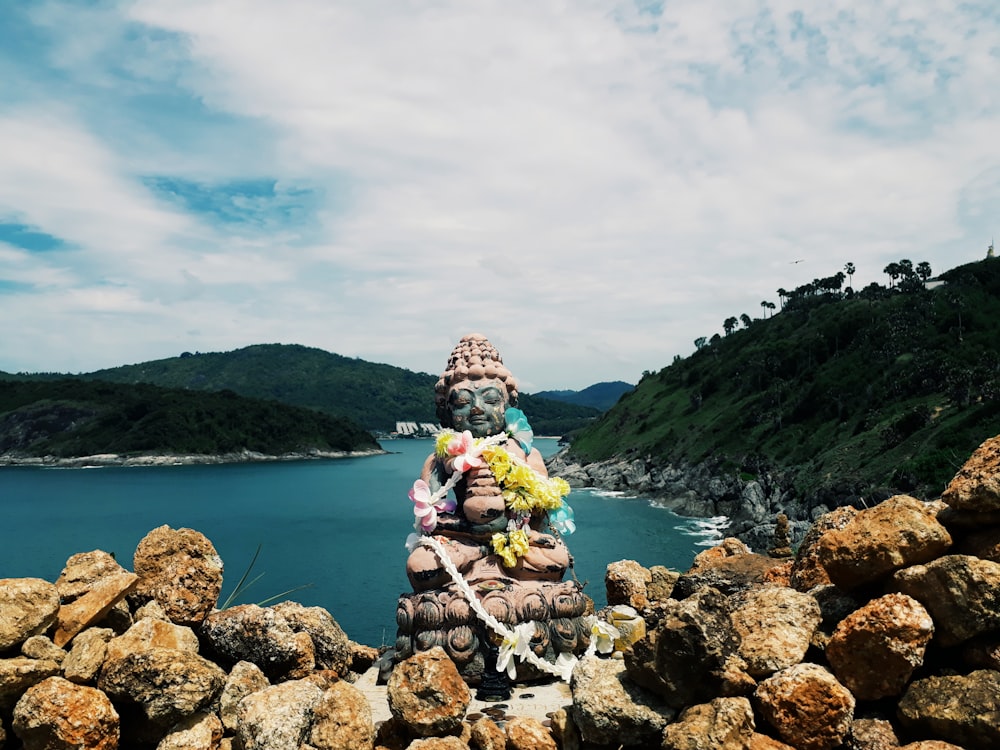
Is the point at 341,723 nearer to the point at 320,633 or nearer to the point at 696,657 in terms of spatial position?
the point at 320,633

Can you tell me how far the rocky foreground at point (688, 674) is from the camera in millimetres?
5273

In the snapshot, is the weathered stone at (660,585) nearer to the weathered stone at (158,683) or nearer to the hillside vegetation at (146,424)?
the weathered stone at (158,683)

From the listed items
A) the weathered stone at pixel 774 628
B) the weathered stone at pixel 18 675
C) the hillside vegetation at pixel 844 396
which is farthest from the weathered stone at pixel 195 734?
the hillside vegetation at pixel 844 396

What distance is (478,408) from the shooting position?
10.8m

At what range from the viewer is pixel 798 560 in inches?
310

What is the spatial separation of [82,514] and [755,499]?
60.4 m

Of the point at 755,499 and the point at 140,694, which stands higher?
the point at 140,694

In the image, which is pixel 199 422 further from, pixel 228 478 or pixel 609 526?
pixel 609 526

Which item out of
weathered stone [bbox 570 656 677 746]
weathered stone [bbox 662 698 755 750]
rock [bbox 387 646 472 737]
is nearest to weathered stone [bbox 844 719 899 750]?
weathered stone [bbox 662 698 755 750]

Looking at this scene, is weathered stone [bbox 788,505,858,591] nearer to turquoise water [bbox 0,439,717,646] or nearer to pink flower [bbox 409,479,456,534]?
pink flower [bbox 409,479,456,534]

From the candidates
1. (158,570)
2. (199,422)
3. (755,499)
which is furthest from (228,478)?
(158,570)

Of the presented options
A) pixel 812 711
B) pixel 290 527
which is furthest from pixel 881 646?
pixel 290 527

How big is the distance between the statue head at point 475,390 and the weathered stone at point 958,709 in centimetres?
643

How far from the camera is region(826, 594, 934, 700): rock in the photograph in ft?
17.3
